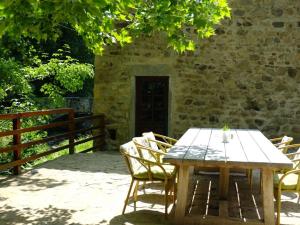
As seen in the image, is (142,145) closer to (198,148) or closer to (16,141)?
(198,148)

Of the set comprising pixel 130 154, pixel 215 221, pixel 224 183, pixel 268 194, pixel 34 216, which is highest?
pixel 130 154

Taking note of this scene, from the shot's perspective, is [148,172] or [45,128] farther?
[45,128]

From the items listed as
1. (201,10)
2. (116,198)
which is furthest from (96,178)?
(201,10)

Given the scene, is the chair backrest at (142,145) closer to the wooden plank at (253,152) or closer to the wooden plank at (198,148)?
the wooden plank at (198,148)

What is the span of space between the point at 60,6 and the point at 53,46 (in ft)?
50.8

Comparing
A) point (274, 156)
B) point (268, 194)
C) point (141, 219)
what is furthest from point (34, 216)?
point (274, 156)

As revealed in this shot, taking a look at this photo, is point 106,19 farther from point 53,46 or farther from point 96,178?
point 53,46

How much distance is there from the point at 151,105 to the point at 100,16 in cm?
579

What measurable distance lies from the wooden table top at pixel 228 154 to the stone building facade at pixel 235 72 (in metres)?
3.35

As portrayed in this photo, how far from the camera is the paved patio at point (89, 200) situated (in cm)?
393

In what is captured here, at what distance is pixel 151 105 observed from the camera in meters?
8.61

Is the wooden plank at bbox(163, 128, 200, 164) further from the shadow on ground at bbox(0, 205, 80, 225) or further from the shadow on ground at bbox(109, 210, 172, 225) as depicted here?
the shadow on ground at bbox(0, 205, 80, 225)

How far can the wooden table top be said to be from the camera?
3.25 m

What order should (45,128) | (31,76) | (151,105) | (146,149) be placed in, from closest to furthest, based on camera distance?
(146,149), (45,128), (151,105), (31,76)
